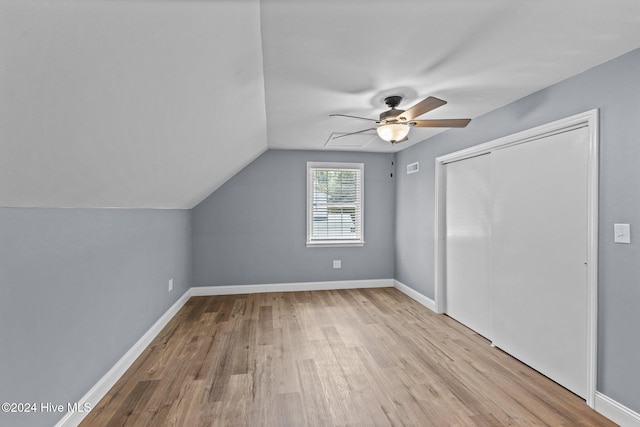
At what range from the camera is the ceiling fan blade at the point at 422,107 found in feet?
6.89

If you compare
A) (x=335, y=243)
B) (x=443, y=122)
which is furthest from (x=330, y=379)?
(x=335, y=243)

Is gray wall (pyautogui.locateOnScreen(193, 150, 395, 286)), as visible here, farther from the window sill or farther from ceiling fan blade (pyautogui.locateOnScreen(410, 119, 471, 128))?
ceiling fan blade (pyautogui.locateOnScreen(410, 119, 471, 128))

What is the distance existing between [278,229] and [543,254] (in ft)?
11.0

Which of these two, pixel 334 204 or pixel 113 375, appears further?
pixel 334 204

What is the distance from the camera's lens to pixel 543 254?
248cm

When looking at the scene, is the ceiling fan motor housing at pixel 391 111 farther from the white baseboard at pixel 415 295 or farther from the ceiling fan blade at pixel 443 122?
the white baseboard at pixel 415 295

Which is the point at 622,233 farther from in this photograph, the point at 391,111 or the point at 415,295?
the point at 415,295

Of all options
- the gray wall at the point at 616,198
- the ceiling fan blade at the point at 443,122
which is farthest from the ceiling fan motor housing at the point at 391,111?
the gray wall at the point at 616,198

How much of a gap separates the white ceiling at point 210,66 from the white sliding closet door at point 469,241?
857mm

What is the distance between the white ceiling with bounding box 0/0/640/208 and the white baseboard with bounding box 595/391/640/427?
2.09 meters

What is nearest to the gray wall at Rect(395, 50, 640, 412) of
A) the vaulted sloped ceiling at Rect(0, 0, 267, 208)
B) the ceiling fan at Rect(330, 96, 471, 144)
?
the ceiling fan at Rect(330, 96, 471, 144)

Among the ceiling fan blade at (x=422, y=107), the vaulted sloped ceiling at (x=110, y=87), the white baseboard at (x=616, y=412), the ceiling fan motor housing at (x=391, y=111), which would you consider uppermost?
the ceiling fan motor housing at (x=391, y=111)

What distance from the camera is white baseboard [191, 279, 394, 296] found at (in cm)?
465

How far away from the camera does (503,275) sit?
2.89 meters
